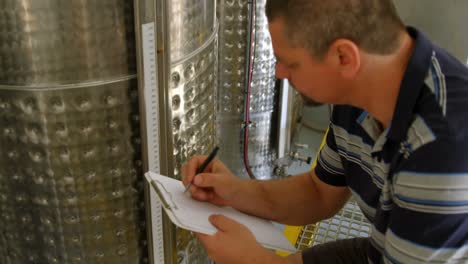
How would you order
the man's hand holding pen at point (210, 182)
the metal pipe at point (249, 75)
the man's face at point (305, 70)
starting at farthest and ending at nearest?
the metal pipe at point (249, 75) < the man's hand holding pen at point (210, 182) < the man's face at point (305, 70)

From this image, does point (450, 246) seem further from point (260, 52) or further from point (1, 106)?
point (260, 52)

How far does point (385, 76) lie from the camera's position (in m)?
0.84

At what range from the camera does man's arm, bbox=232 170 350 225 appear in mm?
1189

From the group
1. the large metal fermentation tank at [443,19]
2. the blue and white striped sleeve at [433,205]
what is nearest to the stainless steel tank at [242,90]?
the large metal fermentation tank at [443,19]

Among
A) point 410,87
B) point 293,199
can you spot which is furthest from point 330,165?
point 410,87

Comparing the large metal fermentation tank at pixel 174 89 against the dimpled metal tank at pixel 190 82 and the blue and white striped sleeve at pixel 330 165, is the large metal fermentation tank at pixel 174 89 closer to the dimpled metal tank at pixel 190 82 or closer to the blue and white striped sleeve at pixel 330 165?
the dimpled metal tank at pixel 190 82

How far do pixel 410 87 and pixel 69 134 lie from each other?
26.3 inches

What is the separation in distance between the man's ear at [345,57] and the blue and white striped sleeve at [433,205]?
182 millimetres

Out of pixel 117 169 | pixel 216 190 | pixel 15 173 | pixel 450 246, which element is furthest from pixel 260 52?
pixel 450 246

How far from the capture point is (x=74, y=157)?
0.99 metres

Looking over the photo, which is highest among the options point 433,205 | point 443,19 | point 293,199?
point 443,19

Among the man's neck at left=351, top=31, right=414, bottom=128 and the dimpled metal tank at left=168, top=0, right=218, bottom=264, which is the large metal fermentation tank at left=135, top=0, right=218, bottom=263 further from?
the man's neck at left=351, top=31, right=414, bottom=128

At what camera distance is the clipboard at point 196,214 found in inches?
39.0

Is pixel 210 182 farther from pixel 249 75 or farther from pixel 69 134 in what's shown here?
pixel 249 75
